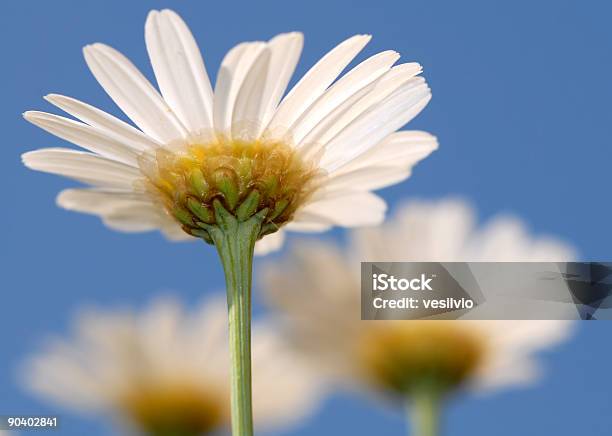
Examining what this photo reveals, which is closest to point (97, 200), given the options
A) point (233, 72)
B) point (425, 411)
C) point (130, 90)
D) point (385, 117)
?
point (130, 90)

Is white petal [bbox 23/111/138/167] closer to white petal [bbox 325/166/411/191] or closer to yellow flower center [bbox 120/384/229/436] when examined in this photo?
white petal [bbox 325/166/411/191]

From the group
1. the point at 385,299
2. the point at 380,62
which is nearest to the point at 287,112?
the point at 380,62

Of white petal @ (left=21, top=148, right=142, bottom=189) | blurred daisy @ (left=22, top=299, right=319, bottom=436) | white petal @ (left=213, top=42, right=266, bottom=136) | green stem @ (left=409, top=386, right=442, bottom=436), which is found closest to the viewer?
white petal @ (left=213, top=42, right=266, bottom=136)

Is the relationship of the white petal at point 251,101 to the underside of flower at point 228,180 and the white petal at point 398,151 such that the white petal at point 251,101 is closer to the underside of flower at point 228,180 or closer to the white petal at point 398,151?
the underside of flower at point 228,180

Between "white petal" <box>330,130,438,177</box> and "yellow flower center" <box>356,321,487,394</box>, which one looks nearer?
"white petal" <box>330,130,438,177</box>

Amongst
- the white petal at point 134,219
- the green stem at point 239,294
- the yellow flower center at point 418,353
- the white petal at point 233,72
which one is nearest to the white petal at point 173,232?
the white petal at point 134,219

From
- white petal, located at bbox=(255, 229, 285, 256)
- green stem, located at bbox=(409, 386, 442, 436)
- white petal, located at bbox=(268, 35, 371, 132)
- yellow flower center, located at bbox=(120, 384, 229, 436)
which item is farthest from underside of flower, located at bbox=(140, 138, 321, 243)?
yellow flower center, located at bbox=(120, 384, 229, 436)

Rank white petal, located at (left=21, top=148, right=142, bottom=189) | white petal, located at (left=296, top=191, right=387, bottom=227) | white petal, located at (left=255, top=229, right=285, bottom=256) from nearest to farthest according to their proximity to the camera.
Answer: white petal, located at (left=21, top=148, right=142, bottom=189)
white petal, located at (left=296, top=191, right=387, bottom=227)
white petal, located at (left=255, top=229, right=285, bottom=256)

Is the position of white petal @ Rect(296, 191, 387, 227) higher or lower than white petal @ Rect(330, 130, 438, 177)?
lower
